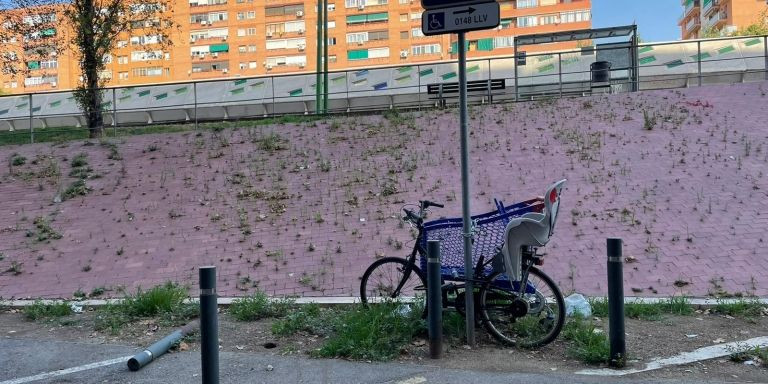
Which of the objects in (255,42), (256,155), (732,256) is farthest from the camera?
(255,42)

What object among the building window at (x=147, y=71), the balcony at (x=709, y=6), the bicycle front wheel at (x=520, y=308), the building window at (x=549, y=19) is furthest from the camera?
the building window at (x=147, y=71)

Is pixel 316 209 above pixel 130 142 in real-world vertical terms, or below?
below

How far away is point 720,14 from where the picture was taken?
7988 centimetres

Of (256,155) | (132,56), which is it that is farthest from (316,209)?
(132,56)

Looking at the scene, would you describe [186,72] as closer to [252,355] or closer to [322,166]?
[322,166]

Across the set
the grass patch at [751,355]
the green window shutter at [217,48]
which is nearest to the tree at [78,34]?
the grass patch at [751,355]

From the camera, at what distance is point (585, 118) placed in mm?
13844

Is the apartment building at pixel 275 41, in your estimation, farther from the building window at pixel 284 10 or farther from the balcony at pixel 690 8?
the balcony at pixel 690 8

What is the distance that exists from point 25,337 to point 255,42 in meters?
80.4

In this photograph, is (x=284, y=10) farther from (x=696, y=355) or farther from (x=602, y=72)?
(x=696, y=355)

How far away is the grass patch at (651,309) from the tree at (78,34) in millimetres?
14814

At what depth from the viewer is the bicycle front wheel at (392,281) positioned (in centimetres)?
527

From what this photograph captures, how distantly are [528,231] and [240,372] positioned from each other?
2.38 m

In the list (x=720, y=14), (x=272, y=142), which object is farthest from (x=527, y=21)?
(x=272, y=142)
